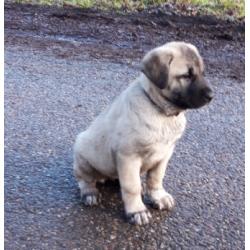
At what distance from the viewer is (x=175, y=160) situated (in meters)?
4.71

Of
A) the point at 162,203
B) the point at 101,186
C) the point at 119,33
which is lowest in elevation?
the point at 119,33

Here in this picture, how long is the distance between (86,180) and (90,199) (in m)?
0.13

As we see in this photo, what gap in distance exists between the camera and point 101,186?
4242mm

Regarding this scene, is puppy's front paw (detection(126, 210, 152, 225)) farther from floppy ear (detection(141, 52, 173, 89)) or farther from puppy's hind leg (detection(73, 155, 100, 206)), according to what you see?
floppy ear (detection(141, 52, 173, 89))

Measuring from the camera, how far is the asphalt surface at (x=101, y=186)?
3750 millimetres

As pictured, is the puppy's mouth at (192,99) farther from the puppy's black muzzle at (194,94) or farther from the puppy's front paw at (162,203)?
the puppy's front paw at (162,203)

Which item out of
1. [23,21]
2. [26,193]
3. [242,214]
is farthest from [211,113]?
[23,21]

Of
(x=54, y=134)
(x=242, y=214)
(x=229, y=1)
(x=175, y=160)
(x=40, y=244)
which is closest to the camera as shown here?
(x=40, y=244)

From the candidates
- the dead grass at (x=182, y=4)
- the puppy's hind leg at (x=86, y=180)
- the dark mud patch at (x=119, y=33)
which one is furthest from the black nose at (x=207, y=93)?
the dead grass at (x=182, y=4)

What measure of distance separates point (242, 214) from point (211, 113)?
68.2 inches

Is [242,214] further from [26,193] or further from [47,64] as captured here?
[47,64]

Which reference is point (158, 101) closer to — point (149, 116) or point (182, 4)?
point (149, 116)

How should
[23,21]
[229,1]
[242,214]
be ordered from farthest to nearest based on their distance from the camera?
[229,1]
[23,21]
[242,214]

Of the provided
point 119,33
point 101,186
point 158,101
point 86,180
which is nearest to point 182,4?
point 119,33
